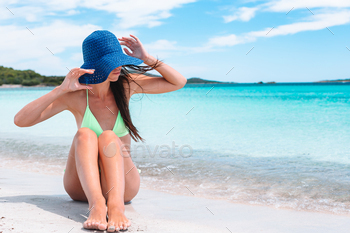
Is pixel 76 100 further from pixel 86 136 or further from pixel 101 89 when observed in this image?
pixel 86 136

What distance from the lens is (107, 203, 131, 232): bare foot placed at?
1.67 m

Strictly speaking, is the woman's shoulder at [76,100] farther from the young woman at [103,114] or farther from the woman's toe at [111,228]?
the woman's toe at [111,228]

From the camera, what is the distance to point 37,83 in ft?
138

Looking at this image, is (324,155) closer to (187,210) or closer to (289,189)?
(289,189)

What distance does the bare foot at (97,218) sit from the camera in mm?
1661

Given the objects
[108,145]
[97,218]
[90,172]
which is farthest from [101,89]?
[97,218]

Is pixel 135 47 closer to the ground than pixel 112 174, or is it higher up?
higher up

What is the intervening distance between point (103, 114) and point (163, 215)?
907 mm

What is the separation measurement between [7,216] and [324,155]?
173 inches

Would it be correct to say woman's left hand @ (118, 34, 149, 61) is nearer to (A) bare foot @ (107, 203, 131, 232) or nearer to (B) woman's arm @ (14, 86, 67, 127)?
(B) woman's arm @ (14, 86, 67, 127)

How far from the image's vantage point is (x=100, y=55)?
2.07m

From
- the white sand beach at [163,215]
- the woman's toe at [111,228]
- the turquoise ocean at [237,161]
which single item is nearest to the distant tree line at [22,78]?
the turquoise ocean at [237,161]

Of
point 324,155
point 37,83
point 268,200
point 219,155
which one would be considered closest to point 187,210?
point 268,200

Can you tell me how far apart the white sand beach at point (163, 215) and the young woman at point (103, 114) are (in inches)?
6.9
